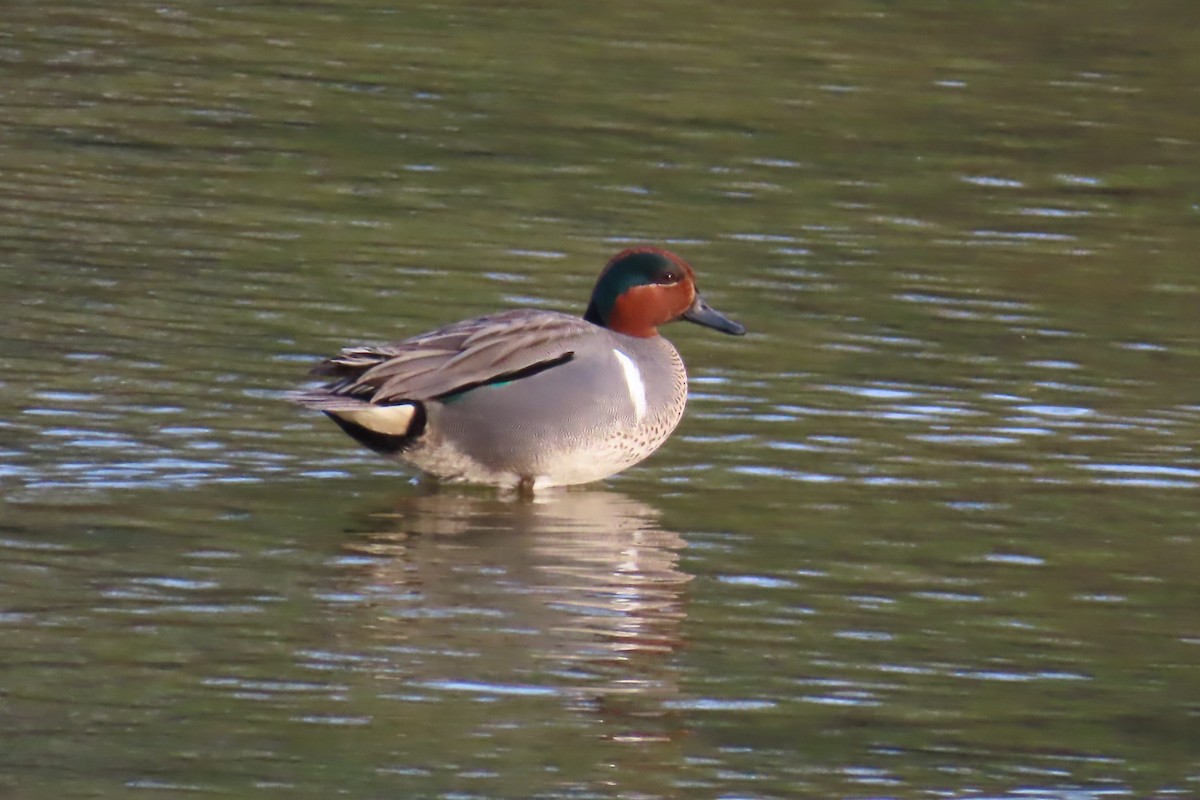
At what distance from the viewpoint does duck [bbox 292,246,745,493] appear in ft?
28.6

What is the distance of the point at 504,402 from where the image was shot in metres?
8.80

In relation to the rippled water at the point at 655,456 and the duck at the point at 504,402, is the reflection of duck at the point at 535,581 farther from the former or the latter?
the duck at the point at 504,402

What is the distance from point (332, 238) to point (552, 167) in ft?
6.31

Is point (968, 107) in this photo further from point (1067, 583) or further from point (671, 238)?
point (1067, 583)

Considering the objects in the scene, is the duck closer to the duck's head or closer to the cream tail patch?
the cream tail patch

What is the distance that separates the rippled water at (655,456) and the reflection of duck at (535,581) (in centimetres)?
2

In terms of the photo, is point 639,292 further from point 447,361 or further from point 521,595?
point 521,595

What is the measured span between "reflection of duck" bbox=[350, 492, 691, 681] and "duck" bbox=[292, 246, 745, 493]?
0.16 meters

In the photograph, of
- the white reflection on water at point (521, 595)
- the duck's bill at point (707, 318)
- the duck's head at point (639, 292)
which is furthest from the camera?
the duck's bill at point (707, 318)

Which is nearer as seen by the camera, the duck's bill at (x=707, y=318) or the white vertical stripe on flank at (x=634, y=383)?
the white vertical stripe on flank at (x=634, y=383)

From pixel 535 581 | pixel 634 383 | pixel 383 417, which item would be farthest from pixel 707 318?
pixel 535 581

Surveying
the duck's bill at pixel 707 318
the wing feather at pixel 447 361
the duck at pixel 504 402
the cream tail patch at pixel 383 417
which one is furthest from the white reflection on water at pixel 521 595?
the duck's bill at pixel 707 318

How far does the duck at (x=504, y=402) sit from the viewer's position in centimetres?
871

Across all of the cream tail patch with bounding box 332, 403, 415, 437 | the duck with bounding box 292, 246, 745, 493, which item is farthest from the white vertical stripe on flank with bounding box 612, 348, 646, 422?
the cream tail patch with bounding box 332, 403, 415, 437
